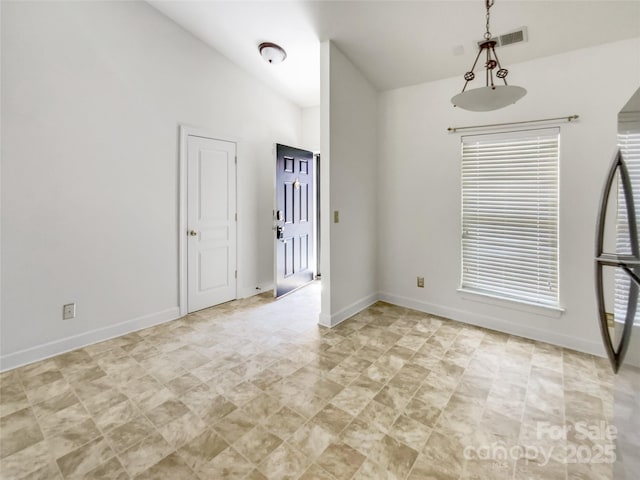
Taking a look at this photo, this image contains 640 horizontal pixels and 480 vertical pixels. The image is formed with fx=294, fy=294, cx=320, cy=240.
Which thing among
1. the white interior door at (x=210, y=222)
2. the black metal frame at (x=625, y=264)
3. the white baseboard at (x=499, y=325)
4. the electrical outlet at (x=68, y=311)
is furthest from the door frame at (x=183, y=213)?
the black metal frame at (x=625, y=264)

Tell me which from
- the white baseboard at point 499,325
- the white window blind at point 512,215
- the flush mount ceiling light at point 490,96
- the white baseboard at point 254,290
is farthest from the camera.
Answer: the white baseboard at point 254,290

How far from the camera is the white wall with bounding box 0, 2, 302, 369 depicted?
88.2 inches

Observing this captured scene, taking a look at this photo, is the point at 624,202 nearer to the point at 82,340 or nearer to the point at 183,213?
the point at 183,213

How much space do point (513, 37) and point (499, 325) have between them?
2.68 m

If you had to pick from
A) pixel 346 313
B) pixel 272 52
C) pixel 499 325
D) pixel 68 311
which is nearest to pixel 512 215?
pixel 499 325

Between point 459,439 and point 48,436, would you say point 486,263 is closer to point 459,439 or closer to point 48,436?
point 459,439

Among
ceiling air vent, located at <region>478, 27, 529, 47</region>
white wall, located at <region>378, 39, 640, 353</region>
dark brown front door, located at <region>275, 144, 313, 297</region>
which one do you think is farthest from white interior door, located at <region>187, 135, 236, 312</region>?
ceiling air vent, located at <region>478, 27, 529, 47</region>

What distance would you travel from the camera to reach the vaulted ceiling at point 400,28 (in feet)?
7.40

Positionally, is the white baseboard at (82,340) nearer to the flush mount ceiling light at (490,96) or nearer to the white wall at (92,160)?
the white wall at (92,160)

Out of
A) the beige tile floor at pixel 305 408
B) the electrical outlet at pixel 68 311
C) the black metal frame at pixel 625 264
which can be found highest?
the black metal frame at pixel 625 264

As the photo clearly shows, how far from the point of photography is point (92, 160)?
103 inches

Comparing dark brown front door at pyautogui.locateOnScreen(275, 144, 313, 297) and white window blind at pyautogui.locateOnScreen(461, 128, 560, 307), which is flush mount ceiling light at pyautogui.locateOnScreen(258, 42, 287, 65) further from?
white window blind at pyautogui.locateOnScreen(461, 128, 560, 307)

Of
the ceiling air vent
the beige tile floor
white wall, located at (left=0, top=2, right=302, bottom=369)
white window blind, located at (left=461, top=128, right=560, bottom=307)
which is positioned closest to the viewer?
the beige tile floor

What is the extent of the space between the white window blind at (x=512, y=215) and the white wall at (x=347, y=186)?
1.09 metres
